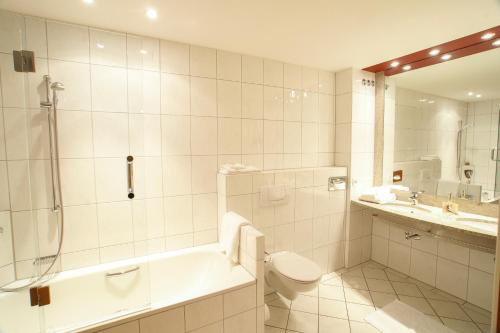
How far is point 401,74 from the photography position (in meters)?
2.64

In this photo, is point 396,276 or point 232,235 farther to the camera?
point 396,276

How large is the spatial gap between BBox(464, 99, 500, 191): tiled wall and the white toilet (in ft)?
5.52

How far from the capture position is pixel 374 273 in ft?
8.84

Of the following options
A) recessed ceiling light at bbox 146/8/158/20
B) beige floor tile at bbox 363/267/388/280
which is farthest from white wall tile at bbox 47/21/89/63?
beige floor tile at bbox 363/267/388/280

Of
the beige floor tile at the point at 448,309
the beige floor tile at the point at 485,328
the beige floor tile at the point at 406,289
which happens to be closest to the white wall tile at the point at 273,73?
the beige floor tile at the point at 406,289

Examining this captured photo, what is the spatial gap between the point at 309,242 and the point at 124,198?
185 cm

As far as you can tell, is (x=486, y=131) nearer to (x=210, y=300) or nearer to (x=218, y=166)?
(x=218, y=166)

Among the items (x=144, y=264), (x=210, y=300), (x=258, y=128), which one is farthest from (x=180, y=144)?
(x=210, y=300)

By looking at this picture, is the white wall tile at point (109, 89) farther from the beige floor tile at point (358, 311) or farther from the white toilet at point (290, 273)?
the beige floor tile at point (358, 311)

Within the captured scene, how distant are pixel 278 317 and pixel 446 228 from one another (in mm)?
1542

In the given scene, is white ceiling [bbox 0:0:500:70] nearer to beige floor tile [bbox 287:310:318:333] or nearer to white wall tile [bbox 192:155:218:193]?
white wall tile [bbox 192:155:218:193]

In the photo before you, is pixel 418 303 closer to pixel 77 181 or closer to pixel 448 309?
pixel 448 309

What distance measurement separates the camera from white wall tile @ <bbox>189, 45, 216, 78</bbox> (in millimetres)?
2041

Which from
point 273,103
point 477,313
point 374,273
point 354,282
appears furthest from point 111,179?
point 477,313
